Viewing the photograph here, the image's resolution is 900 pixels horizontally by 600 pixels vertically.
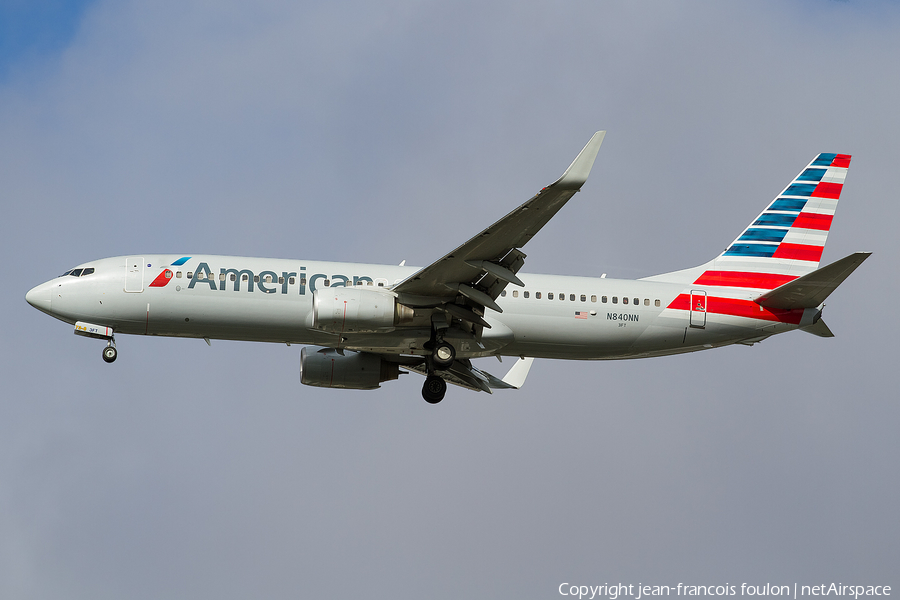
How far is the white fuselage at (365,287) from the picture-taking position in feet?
96.7

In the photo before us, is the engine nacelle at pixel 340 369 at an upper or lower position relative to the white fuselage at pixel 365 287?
lower

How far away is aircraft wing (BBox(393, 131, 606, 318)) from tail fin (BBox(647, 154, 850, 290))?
25.1ft

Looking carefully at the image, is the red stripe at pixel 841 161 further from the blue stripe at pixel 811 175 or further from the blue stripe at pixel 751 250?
the blue stripe at pixel 751 250

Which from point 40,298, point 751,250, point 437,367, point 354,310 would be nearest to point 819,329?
point 751,250

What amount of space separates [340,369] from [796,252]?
1687cm

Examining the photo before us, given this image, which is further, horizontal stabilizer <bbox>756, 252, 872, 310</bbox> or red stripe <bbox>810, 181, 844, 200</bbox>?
red stripe <bbox>810, 181, 844, 200</bbox>

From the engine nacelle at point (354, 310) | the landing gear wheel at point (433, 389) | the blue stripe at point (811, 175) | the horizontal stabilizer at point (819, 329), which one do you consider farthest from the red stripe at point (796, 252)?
the engine nacelle at point (354, 310)

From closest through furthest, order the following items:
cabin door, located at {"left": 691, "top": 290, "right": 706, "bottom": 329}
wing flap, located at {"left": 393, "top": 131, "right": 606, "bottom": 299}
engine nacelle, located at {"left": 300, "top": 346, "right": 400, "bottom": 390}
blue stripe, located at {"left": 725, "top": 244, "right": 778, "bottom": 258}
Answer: wing flap, located at {"left": 393, "top": 131, "right": 606, "bottom": 299}, cabin door, located at {"left": 691, "top": 290, "right": 706, "bottom": 329}, engine nacelle, located at {"left": 300, "top": 346, "right": 400, "bottom": 390}, blue stripe, located at {"left": 725, "top": 244, "right": 778, "bottom": 258}

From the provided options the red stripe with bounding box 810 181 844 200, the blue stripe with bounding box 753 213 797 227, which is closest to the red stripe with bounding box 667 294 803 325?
the blue stripe with bounding box 753 213 797 227

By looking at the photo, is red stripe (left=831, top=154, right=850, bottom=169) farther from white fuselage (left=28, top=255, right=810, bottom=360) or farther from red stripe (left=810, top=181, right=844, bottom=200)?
white fuselage (left=28, top=255, right=810, bottom=360)

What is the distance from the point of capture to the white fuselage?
2947 cm

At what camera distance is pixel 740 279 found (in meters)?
33.1

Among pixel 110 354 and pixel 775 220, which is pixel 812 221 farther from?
pixel 110 354

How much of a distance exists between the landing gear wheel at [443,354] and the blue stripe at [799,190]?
47.5 feet
